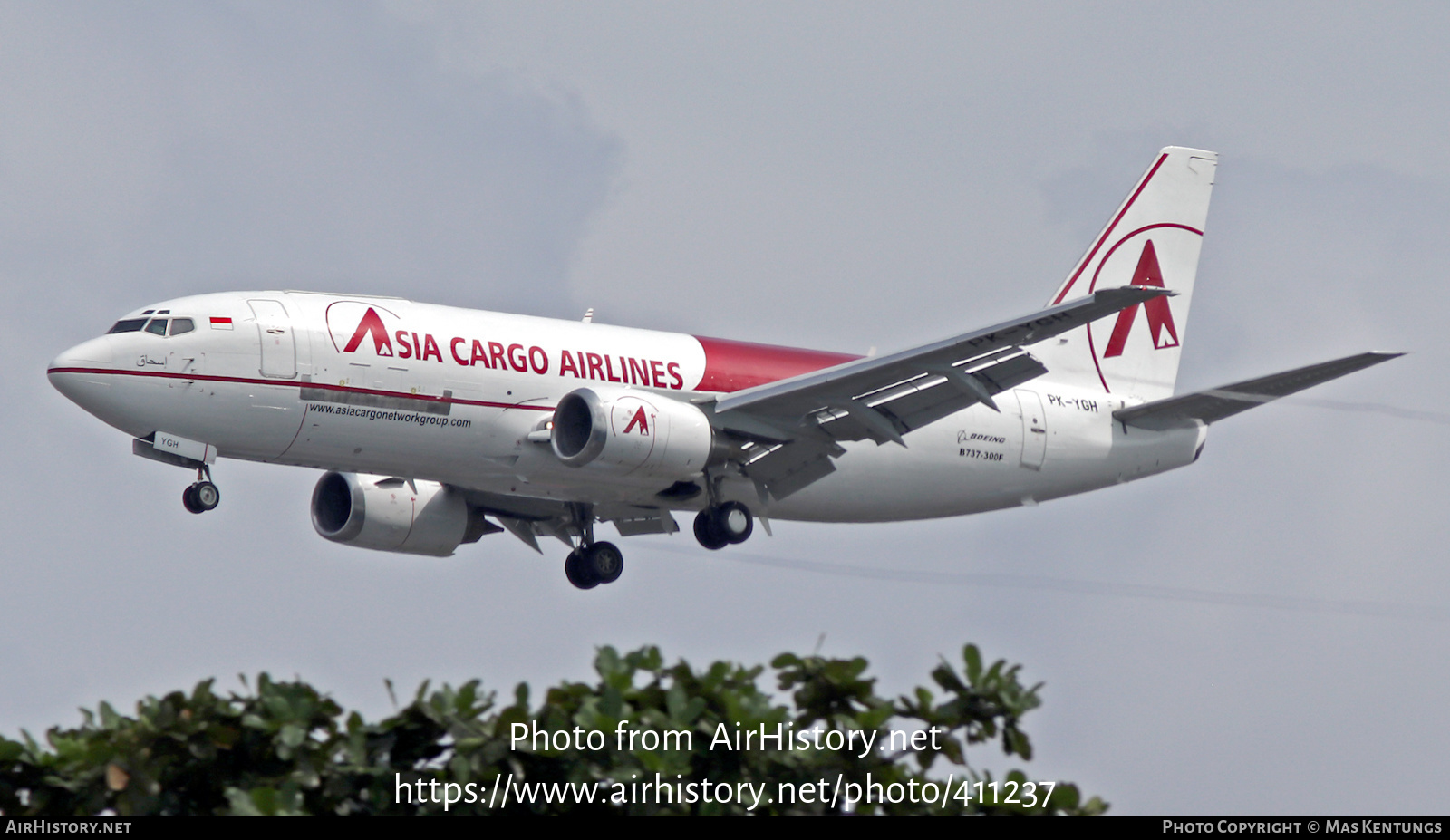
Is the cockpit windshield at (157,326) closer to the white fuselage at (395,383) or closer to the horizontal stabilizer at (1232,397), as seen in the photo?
the white fuselage at (395,383)

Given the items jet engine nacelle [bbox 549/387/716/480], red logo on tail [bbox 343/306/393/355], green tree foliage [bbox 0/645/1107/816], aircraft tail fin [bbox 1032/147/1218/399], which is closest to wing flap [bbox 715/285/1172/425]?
jet engine nacelle [bbox 549/387/716/480]

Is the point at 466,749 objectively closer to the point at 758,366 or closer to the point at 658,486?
the point at 658,486

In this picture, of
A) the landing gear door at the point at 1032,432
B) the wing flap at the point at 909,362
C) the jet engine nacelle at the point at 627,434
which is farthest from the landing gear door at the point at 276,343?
the landing gear door at the point at 1032,432

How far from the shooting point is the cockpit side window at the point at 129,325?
115 ft

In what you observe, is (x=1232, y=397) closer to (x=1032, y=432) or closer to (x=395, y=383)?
(x=1032, y=432)

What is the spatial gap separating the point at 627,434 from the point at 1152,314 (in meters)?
17.9

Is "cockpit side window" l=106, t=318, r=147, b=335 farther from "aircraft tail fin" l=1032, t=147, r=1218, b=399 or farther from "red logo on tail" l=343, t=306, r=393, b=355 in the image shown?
"aircraft tail fin" l=1032, t=147, r=1218, b=399

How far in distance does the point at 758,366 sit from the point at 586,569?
6.87 meters

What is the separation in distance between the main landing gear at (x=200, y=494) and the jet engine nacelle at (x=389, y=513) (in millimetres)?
6539

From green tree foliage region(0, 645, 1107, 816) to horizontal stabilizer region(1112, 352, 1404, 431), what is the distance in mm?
18154

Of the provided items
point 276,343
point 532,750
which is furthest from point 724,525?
point 532,750

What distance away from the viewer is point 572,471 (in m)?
36.8

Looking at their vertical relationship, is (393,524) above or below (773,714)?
above

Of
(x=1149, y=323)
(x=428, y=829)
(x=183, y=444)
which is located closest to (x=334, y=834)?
(x=428, y=829)
